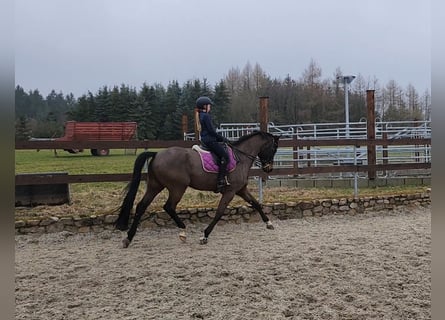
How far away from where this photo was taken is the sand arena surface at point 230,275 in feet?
9.32

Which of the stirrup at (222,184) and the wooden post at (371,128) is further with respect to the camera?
the wooden post at (371,128)

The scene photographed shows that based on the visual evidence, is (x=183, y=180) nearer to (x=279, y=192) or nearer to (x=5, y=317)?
(x=279, y=192)

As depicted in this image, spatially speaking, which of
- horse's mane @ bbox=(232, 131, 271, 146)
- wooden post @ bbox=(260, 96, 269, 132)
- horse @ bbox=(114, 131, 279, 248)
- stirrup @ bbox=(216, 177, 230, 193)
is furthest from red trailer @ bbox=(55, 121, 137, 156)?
stirrup @ bbox=(216, 177, 230, 193)

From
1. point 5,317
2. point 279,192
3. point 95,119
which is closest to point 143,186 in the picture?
point 279,192

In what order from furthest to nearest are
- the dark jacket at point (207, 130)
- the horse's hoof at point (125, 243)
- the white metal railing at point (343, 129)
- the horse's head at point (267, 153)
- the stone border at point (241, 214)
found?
the white metal railing at point (343, 129) < the horse's head at point (267, 153) < the stone border at point (241, 214) < the dark jacket at point (207, 130) < the horse's hoof at point (125, 243)

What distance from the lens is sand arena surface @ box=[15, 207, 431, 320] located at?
2840mm

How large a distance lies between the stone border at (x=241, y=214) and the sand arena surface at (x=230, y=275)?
15cm

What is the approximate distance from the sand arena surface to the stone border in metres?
0.15

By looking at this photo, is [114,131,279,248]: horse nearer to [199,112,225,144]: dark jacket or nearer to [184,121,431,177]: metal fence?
[199,112,225,144]: dark jacket

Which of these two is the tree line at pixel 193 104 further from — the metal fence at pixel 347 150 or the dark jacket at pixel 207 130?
the dark jacket at pixel 207 130

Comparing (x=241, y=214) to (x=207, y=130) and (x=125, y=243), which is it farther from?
(x=125, y=243)

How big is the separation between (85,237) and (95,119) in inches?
1169

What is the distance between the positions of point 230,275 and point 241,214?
262cm

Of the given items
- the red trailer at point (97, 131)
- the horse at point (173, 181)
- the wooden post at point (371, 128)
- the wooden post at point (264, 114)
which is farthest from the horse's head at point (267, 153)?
the red trailer at point (97, 131)
